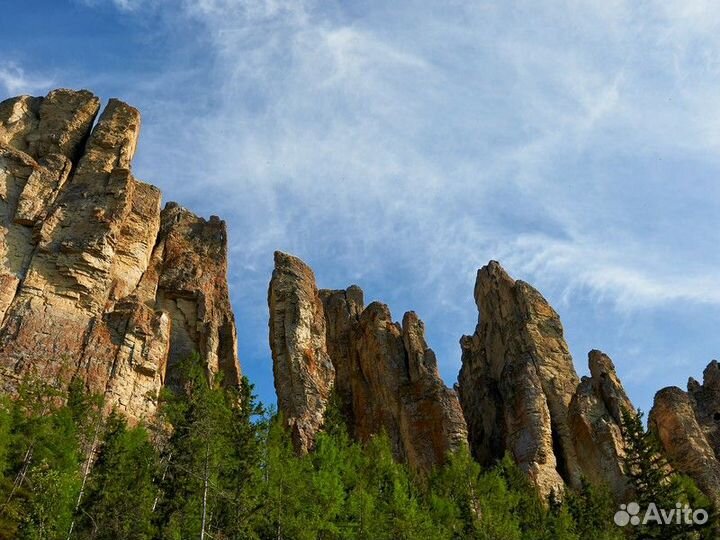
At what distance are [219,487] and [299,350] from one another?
109ft

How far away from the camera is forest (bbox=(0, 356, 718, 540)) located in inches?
1426

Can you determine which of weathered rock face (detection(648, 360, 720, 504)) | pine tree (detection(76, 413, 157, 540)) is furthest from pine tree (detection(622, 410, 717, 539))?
pine tree (detection(76, 413, 157, 540))

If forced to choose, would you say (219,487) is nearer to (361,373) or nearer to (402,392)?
(402,392)

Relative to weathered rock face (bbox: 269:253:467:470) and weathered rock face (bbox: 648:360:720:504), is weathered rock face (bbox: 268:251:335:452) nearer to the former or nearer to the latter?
weathered rock face (bbox: 269:253:467:470)

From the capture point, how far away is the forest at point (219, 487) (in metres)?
36.2

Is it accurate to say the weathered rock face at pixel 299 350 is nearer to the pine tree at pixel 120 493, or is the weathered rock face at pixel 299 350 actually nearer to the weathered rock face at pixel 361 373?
the weathered rock face at pixel 361 373

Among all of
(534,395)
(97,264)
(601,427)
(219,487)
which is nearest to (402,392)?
(534,395)

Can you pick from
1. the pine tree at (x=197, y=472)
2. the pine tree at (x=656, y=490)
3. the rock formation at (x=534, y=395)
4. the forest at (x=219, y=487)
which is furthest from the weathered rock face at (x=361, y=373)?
the pine tree at (x=197, y=472)

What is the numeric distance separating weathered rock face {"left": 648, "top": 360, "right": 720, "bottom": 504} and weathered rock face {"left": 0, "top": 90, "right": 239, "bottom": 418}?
129 ft

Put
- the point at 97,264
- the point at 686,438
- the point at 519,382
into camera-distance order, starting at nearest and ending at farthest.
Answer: the point at 97,264 < the point at 686,438 < the point at 519,382

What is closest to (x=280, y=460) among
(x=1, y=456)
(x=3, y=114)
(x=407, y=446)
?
(x=1, y=456)

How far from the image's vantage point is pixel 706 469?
6644cm

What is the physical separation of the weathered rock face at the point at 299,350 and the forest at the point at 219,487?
28.8 feet

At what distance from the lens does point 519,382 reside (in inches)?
3088
